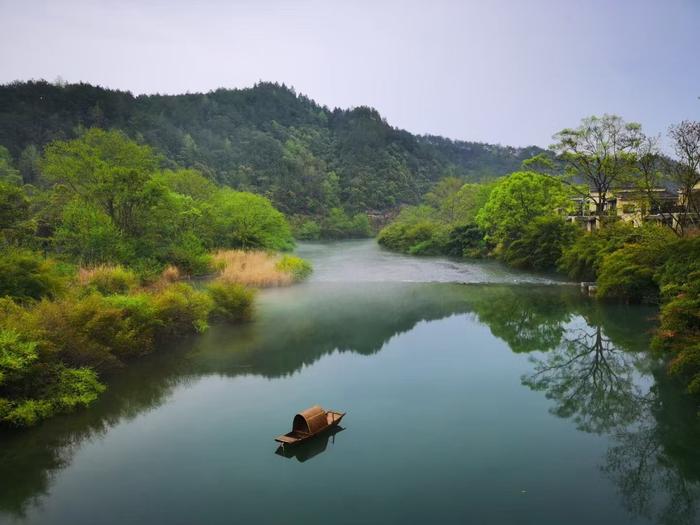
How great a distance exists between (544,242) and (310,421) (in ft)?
108

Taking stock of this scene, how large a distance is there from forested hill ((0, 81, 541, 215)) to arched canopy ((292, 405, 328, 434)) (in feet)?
269

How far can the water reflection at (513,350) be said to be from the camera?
1029 cm

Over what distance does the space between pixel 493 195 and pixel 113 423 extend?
43475 millimetres

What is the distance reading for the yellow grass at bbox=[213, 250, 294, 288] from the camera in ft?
106

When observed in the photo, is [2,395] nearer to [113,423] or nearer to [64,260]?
[113,423]

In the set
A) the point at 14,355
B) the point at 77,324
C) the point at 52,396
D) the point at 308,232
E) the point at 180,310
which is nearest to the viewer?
the point at 14,355

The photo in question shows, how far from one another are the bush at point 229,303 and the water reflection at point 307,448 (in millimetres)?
11887

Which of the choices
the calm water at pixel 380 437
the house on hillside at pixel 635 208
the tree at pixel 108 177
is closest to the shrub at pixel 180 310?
the calm water at pixel 380 437

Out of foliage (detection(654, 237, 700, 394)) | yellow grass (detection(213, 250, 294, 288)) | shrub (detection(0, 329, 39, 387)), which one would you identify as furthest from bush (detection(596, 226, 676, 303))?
shrub (detection(0, 329, 39, 387))

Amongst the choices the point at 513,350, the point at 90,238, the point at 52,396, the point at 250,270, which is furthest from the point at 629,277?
the point at 90,238

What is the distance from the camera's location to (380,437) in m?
11.9

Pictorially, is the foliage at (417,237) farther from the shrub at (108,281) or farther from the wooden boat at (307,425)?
the wooden boat at (307,425)

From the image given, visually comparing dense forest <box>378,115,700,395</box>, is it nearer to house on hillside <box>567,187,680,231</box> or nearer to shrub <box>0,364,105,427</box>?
house on hillside <box>567,187,680,231</box>

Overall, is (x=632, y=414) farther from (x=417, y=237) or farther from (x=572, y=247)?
(x=417, y=237)
